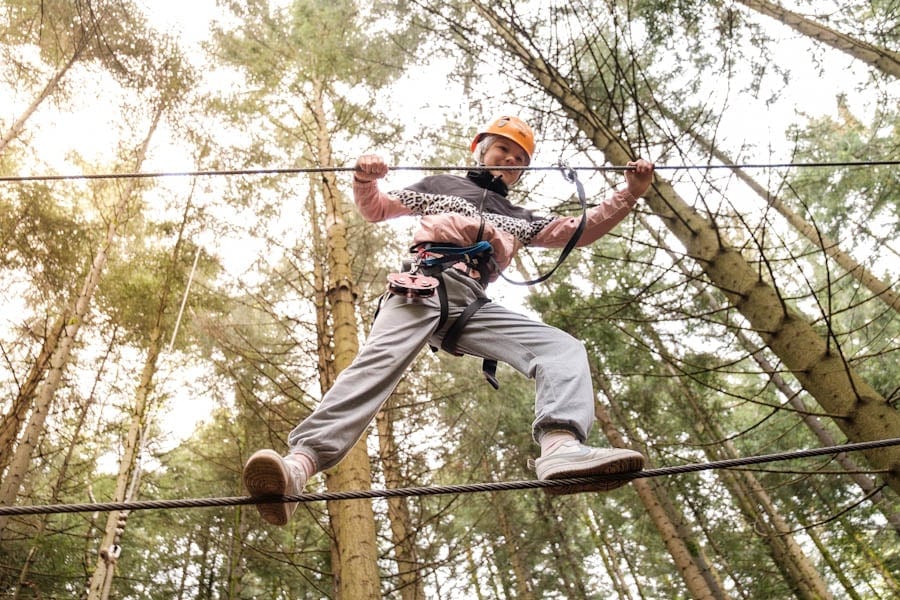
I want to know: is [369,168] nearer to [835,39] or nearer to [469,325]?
[469,325]

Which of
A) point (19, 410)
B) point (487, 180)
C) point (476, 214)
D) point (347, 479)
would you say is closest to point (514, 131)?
point (487, 180)

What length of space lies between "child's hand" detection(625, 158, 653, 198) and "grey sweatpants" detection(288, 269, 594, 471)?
0.80m

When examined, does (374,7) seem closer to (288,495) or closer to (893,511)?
(288,495)

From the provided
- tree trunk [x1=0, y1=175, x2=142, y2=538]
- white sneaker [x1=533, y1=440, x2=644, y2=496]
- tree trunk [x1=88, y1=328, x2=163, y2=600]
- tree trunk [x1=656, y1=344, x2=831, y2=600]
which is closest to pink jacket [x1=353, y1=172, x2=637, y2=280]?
white sneaker [x1=533, y1=440, x2=644, y2=496]

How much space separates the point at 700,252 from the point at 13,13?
8433mm

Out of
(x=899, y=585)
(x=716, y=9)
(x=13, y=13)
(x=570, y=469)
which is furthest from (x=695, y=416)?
(x=13, y=13)

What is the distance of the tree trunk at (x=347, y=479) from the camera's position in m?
3.29

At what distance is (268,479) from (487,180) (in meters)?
1.58

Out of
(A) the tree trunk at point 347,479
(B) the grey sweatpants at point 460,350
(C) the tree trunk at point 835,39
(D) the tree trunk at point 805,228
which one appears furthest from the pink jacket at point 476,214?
(C) the tree trunk at point 835,39

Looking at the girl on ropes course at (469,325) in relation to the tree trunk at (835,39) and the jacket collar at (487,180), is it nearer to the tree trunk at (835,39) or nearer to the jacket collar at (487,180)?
the jacket collar at (487,180)

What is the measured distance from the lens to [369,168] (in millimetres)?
2193

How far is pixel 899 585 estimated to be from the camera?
28.6 feet

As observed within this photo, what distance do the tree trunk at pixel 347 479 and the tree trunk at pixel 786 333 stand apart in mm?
2166

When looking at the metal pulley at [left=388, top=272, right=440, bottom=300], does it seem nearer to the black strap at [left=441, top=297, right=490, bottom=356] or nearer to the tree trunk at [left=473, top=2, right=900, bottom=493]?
the black strap at [left=441, top=297, right=490, bottom=356]
